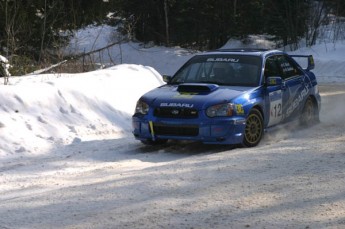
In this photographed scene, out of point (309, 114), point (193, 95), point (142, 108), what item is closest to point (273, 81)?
point (193, 95)

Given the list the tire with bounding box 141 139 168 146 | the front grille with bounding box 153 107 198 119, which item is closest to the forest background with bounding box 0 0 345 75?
the tire with bounding box 141 139 168 146

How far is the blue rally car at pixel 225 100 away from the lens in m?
8.43

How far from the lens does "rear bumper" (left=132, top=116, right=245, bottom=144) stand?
27.5 ft

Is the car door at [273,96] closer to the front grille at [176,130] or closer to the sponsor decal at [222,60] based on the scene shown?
the sponsor decal at [222,60]

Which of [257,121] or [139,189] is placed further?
[257,121]

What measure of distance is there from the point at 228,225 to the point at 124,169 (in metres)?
2.95

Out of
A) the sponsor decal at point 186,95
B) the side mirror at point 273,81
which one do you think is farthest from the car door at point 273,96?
the sponsor decal at point 186,95

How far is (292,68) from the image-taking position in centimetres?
1052

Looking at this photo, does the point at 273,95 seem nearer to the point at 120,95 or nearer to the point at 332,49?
the point at 120,95

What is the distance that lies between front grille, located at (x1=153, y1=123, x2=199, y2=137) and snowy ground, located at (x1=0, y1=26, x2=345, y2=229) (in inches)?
12.7

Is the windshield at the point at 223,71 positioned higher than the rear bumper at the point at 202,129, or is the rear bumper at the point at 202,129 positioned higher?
the windshield at the point at 223,71

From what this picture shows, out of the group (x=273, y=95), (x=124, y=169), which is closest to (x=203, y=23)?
(x=273, y=95)

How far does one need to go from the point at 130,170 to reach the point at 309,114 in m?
4.54

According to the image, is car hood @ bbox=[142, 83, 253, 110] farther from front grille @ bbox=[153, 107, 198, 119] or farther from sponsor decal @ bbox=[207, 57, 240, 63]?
sponsor decal @ bbox=[207, 57, 240, 63]
